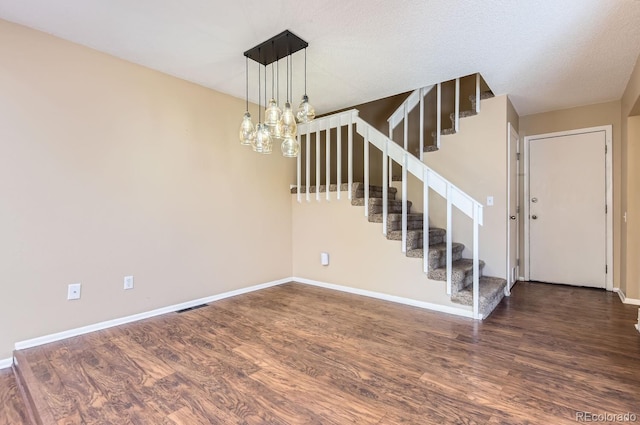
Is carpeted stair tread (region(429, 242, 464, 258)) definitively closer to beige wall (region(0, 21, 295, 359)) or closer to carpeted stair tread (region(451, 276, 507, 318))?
carpeted stair tread (region(451, 276, 507, 318))

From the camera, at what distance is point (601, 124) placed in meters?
3.87

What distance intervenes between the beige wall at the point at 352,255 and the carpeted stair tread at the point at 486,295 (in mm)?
122

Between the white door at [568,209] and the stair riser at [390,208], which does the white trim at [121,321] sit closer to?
the stair riser at [390,208]

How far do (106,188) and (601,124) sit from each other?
5.70 m

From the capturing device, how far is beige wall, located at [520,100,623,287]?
3756 mm

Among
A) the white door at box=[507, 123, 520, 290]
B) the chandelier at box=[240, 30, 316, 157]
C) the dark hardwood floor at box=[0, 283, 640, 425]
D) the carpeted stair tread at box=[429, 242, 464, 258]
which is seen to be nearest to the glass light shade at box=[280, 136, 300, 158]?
the chandelier at box=[240, 30, 316, 157]

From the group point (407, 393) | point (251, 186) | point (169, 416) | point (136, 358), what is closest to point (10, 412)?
point (136, 358)

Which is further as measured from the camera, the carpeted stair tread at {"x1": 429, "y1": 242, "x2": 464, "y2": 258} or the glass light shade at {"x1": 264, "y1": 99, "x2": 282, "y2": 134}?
the carpeted stair tread at {"x1": 429, "y1": 242, "x2": 464, "y2": 258}

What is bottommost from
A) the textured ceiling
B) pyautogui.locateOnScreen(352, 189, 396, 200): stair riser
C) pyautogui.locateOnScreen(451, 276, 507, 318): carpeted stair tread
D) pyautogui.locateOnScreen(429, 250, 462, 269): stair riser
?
pyautogui.locateOnScreen(451, 276, 507, 318): carpeted stair tread

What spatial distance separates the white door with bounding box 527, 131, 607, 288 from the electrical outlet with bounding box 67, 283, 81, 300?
539 centimetres

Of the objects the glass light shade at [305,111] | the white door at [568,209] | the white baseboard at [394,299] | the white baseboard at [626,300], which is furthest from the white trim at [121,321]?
the white baseboard at [626,300]

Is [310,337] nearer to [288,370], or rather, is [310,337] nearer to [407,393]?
[288,370]

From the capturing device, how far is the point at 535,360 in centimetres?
209

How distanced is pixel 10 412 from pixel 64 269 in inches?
42.8
